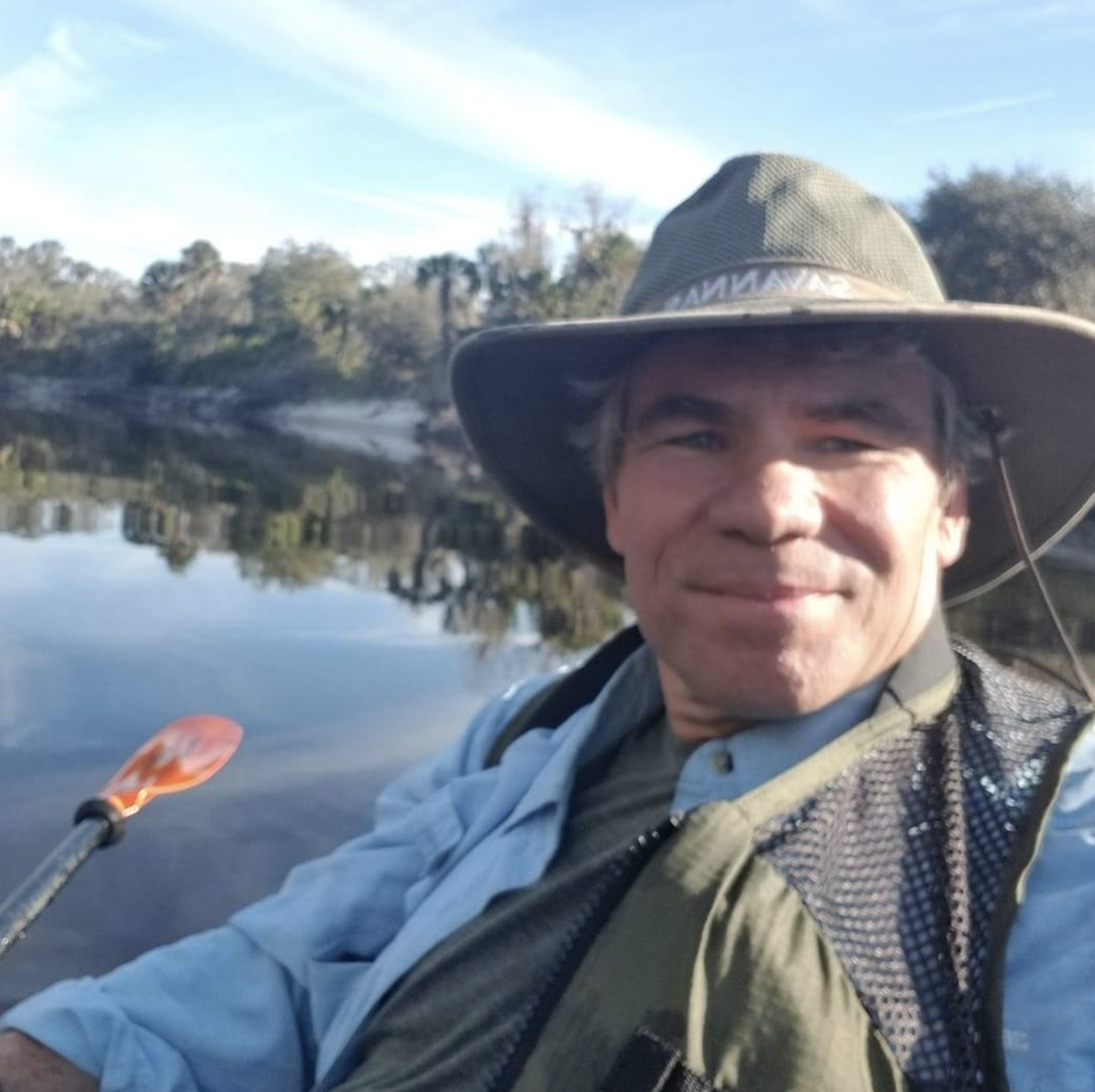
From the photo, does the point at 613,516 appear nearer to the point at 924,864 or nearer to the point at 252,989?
the point at 924,864

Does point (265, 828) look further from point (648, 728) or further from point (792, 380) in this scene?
point (792, 380)

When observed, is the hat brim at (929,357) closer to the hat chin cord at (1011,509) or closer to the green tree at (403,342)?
the hat chin cord at (1011,509)

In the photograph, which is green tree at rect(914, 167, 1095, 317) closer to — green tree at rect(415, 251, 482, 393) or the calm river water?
the calm river water

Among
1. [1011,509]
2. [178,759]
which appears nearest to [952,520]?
[1011,509]

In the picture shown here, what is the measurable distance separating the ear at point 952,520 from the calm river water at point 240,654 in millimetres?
2643

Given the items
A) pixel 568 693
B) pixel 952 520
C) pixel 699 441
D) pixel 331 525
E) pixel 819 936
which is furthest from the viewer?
pixel 331 525

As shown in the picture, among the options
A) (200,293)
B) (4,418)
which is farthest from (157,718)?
(200,293)

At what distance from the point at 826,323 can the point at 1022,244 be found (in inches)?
853

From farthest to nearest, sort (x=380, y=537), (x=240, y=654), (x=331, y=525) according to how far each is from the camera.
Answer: (x=331, y=525)
(x=380, y=537)
(x=240, y=654)

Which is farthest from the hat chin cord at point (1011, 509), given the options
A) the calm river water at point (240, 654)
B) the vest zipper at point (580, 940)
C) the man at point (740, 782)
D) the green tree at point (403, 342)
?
the green tree at point (403, 342)

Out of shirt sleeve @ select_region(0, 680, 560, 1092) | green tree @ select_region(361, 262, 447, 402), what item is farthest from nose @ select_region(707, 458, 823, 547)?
green tree @ select_region(361, 262, 447, 402)

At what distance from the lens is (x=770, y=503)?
1470 millimetres

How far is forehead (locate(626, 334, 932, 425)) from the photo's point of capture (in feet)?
4.96

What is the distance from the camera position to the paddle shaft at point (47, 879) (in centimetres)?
215
